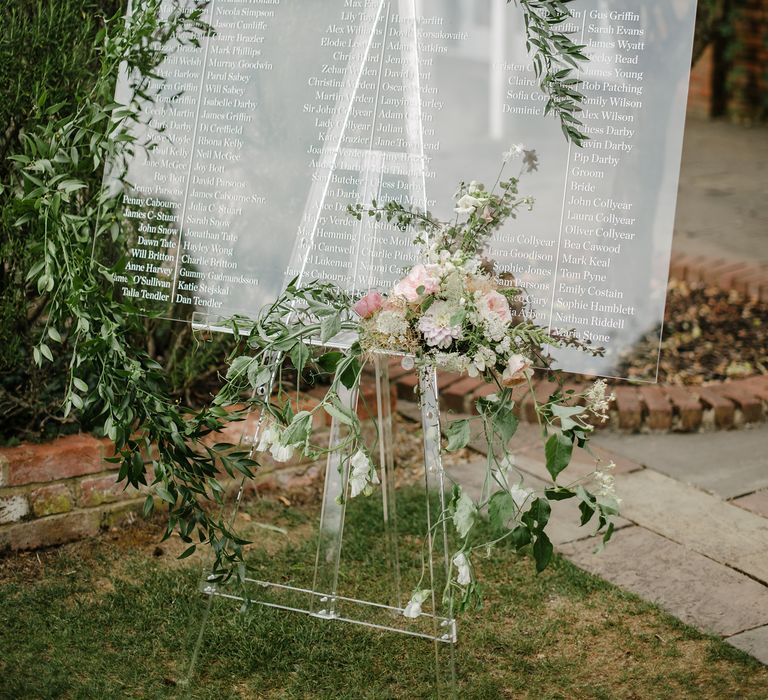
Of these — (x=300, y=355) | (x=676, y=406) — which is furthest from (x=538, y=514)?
(x=676, y=406)

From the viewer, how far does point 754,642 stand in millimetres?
3041

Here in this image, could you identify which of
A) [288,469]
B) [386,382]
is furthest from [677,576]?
[288,469]

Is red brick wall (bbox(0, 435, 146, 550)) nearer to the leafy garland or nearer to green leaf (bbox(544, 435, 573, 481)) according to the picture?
the leafy garland

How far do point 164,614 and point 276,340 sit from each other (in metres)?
1.19

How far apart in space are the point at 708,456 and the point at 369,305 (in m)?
2.57

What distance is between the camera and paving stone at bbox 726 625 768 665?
9.76 ft

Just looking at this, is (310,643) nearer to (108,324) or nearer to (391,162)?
(108,324)

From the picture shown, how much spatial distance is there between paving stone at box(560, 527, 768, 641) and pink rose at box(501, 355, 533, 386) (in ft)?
4.49

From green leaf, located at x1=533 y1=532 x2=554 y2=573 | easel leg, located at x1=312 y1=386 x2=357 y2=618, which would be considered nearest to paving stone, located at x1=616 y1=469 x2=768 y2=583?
easel leg, located at x1=312 y1=386 x2=357 y2=618

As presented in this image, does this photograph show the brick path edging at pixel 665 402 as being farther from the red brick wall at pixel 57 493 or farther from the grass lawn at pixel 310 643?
the red brick wall at pixel 57 493

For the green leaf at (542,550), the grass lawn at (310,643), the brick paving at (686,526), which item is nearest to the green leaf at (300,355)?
the green leaf at (542,550)

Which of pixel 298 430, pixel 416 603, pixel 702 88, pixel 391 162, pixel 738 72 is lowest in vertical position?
pixel 416 603

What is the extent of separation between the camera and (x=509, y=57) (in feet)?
8.97

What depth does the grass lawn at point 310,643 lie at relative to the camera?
2.81 metres
